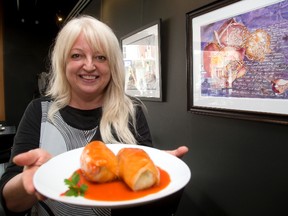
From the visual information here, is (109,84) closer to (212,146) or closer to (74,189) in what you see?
(74,189)

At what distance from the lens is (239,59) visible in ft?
5.20

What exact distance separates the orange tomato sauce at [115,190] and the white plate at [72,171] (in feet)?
0.10

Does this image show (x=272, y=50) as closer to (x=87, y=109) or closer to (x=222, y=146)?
(x=222, y=146)

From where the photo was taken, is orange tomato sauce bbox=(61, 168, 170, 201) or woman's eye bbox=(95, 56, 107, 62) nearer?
orange tomato sauce bbox=(61, 168, 170, 201)

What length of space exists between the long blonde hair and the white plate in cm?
19

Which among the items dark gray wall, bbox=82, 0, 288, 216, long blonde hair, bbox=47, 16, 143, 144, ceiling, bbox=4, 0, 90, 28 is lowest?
dark gray wall, bbox=82, 0, 288, 216

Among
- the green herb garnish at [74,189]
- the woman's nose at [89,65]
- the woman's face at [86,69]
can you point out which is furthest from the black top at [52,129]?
the green herb garnish at [74,189]

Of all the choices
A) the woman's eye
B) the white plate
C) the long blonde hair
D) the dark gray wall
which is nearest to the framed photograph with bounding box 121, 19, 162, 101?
the dark gray wall

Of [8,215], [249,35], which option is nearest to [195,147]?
[249,35]

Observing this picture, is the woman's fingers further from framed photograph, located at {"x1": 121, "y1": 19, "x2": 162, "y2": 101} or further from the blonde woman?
framed photograph, located at {"x1": 121, "y1": 19, "x2": 162, "y2": 101}

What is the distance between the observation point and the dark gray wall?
1438 millimetres

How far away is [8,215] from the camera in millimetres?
1139

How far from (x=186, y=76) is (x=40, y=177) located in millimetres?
1510

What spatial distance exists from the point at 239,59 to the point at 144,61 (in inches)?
57.3
